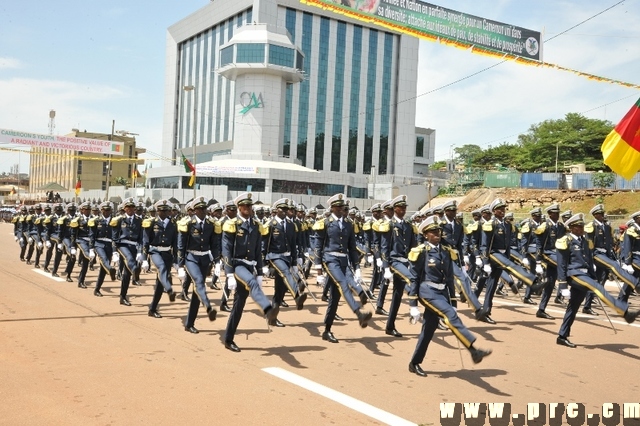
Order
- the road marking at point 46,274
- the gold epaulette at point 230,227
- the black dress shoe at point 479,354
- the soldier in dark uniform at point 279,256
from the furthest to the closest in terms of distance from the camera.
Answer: the road marking at point 46,274, the soldier in dark uniform at point 279,256, the gold epaulette at point 230,227, the black dress shoe at point 479,354

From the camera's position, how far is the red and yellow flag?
1126 centimetres

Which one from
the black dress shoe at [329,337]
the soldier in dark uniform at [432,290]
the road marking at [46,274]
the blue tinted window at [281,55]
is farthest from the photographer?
the blue tinted window at [281,55]

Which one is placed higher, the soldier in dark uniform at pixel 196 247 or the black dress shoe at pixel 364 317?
the soldier in dark uniform at pixel 196 247

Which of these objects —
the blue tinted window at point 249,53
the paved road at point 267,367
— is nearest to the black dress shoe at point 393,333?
the paved road at point 267,367

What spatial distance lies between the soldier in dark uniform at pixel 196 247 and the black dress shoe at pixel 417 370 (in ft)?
12.4

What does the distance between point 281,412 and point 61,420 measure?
205 cm

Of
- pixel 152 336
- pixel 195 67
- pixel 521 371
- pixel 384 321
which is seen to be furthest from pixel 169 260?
pixel 195 67

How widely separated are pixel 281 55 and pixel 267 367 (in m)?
61.3

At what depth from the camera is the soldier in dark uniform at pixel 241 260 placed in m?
8.16

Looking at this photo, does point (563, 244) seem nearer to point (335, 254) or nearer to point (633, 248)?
point (633, 248)

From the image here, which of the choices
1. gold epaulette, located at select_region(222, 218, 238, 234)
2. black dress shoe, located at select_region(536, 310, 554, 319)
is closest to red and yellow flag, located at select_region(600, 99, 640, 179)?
black dress shoe, located at select_region(536, 310, 554, 319)

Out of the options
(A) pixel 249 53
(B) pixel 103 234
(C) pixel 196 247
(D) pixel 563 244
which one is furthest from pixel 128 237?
(A) pixel 249 53

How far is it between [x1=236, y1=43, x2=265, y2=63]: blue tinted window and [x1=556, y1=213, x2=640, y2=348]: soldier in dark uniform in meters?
58.4

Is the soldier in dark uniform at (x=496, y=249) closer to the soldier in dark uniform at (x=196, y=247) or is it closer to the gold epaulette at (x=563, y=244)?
the gold epaulette at (x=563, y=244)
